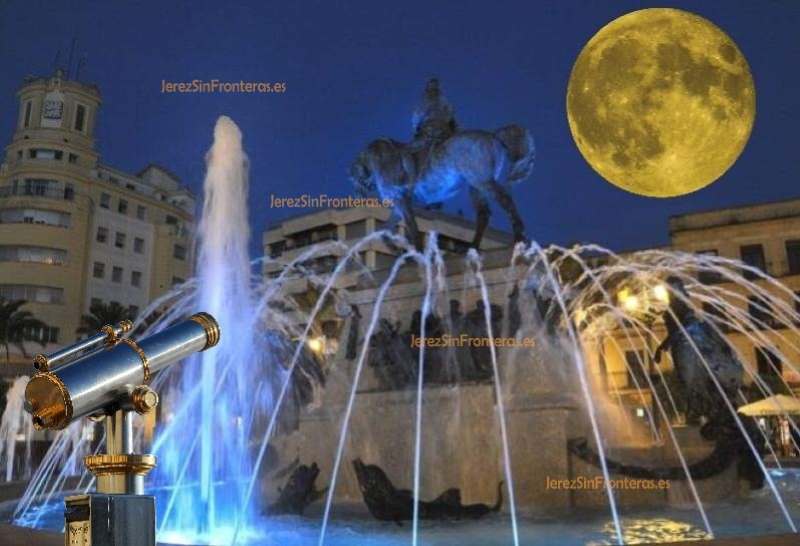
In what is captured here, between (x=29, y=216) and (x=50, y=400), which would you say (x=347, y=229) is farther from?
(x=50, y=400)

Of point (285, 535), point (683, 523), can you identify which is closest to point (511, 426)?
point (683, 523)

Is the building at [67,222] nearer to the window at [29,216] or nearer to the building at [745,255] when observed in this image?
the window at [29,216]

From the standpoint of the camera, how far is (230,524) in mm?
10453

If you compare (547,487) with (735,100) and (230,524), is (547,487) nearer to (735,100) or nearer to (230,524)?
(230,524)

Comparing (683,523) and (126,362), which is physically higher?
(126,362)

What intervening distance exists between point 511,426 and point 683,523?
9.74ft

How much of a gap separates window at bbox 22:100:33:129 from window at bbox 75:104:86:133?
285 centimetres

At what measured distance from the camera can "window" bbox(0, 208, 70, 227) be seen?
46156 mm

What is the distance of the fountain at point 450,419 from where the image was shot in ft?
31.7

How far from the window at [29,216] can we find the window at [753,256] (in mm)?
42188

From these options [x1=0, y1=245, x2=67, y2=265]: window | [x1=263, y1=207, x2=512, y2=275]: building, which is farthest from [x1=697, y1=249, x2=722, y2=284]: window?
[x1=0, y1=245, x2=67, y2=265]: window

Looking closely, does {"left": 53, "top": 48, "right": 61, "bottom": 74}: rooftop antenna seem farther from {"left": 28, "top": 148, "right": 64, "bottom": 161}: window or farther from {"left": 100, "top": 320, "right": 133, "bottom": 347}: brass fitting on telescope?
{"left": 100, "top": 320, "right": 133, "bottom": 347}: brass fitting on telescope

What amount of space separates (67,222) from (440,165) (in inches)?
1558

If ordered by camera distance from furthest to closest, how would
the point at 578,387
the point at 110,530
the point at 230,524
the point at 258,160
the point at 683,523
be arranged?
the point at 258,160 < the point at 578,387 < the point at 230,524 < the point at 683,523 < the point at 110,530
